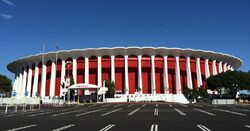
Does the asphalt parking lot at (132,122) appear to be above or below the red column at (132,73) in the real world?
below

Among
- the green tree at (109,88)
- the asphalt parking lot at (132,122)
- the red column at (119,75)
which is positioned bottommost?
the asphalt parking lot at (132,122)

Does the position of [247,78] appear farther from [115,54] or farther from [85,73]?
[85,73]

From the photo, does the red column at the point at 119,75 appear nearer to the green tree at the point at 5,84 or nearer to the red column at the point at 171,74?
the red column at the point at 171,74

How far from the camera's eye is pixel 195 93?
99.2m

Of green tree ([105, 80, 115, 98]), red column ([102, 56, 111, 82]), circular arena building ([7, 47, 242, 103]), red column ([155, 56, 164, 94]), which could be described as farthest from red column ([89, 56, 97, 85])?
red column ([155, 56, 164, 94])

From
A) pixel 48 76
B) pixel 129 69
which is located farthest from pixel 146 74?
pixel 48 76

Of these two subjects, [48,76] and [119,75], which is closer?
[119,75]

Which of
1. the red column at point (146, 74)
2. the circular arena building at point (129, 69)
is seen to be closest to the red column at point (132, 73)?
the circular arena building at point (129, 69)

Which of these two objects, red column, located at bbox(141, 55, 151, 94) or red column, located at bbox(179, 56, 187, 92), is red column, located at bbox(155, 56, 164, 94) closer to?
red column, located at bbox(141, 55, 151, 94)

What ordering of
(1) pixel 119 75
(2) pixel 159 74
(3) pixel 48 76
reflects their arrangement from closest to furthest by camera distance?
(1) pixel 119 75 < (2) pixel 159 74 < (3) pixel 48 76

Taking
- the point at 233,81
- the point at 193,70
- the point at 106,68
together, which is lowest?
the point at 233,81

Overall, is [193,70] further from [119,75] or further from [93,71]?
[93,71]

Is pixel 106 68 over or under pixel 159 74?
over

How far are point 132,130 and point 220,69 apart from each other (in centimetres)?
11008
